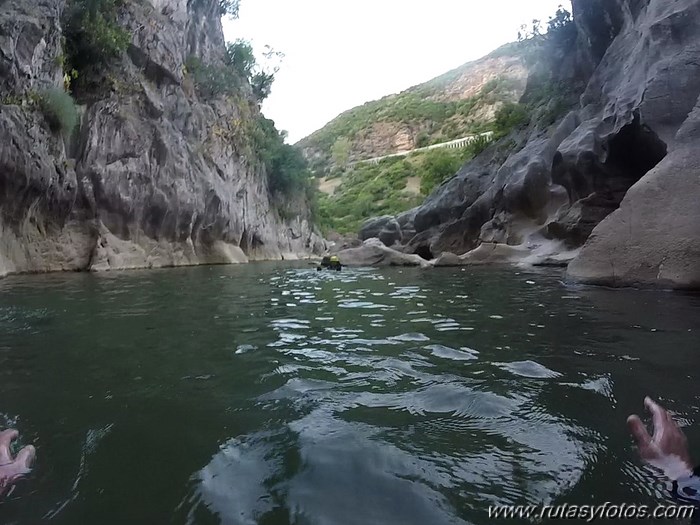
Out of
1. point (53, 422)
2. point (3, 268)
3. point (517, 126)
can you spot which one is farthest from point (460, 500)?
point (517, 126)

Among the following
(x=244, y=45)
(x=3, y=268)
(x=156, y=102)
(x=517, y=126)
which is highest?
(x=244, y=45)

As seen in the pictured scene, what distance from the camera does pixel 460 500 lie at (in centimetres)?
187

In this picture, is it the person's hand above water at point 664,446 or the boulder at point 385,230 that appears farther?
the boulder at point 385,230

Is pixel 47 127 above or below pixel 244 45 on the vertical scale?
below

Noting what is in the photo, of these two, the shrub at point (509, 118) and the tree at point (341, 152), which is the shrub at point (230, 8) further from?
the tree at point (341, 152)

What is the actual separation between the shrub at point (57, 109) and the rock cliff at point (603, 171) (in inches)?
568

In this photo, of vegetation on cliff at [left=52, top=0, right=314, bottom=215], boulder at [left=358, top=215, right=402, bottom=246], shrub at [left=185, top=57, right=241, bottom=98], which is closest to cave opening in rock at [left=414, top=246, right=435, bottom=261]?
boulder at [left=358, top=215, right=402, bottom=246]

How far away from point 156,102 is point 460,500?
938 inches

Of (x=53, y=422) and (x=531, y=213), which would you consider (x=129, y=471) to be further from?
(x=531, y=213)

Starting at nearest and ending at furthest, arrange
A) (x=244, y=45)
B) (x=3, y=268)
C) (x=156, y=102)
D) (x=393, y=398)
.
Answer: (x=393, y=398)
(x=3, y=268)
(x=156, y=102)
(x=244, y=45)

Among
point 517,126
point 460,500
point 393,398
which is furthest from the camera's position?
point 517,126

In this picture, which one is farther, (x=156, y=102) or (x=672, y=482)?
(x=156, y=102)

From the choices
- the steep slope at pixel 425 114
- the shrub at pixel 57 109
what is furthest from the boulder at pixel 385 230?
the steep slope at pixel 425 114

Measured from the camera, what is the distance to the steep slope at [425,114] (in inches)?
3231
